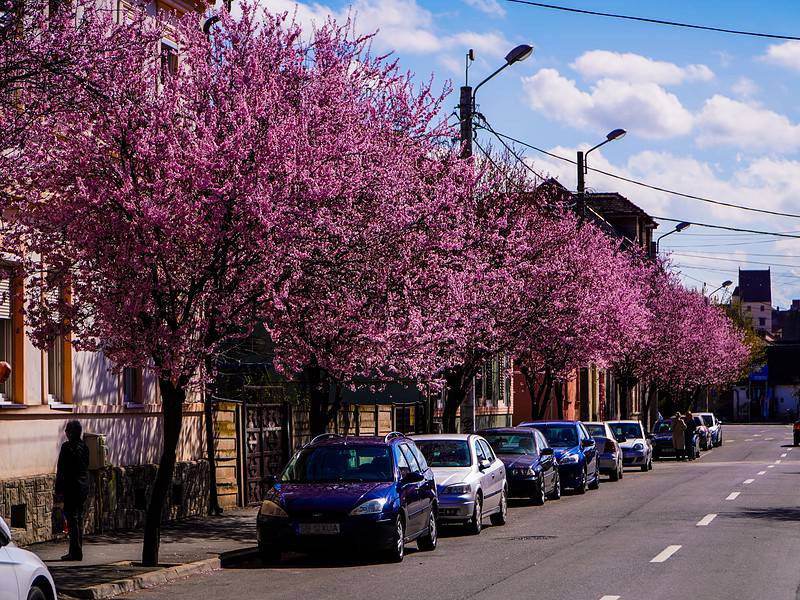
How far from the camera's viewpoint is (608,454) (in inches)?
1431

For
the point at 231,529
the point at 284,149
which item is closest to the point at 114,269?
the point at 284,149

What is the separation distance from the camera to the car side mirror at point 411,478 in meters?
17.2

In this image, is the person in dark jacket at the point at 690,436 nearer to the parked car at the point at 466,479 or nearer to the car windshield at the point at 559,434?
the car windshield at the point at 559,434

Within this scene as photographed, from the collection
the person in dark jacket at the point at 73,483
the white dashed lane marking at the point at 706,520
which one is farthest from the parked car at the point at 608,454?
the person in dark jacket at the point at 73,483

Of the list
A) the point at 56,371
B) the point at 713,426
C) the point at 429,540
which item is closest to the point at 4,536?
the point at 429,540

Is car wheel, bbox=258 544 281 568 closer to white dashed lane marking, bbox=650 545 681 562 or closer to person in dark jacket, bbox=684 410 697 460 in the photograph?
white dashed lane marking, bbox=650 545 681 562

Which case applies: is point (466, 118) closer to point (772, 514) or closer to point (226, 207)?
point (772, 514)

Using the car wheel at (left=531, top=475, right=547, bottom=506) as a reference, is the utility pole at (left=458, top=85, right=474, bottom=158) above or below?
above

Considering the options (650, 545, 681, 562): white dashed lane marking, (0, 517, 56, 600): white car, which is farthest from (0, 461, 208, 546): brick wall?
(0, 517, 56, 600): white car

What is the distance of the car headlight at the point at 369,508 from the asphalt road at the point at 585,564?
2.15 ft

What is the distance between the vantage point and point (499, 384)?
2016 inches

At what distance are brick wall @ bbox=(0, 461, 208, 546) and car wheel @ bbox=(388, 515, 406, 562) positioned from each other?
4.15 m

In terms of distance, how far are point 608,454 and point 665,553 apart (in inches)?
793

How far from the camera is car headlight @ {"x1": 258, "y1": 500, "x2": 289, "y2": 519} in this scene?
16.3 meters
